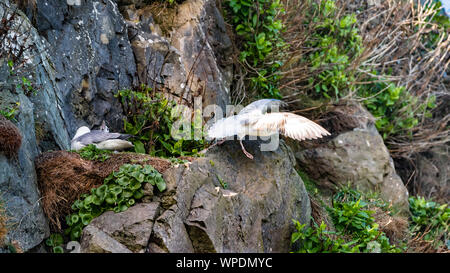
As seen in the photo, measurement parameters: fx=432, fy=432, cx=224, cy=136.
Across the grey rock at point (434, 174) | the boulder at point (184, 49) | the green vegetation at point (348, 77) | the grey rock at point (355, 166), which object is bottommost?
the grey rock at point (434, 174)

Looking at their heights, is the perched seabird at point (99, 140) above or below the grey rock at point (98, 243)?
above

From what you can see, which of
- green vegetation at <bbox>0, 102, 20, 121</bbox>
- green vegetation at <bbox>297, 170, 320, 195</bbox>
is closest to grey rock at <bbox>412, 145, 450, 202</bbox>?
green vegetation at <bbox>297, 170, 320, 195</bbox>

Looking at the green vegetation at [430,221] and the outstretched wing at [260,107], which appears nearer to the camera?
the outstretched wing at [260,107]

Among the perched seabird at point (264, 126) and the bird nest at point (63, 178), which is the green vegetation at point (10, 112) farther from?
the perched seabird at point (264, 126)

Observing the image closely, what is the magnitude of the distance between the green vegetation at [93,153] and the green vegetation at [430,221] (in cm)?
490

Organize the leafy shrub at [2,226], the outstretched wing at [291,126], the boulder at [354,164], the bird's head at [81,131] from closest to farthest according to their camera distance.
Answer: the leafy shrub at [2,226] < the outstretched wing at [291,126] < the bird's head at [81,131] < the boulder at [354,164]

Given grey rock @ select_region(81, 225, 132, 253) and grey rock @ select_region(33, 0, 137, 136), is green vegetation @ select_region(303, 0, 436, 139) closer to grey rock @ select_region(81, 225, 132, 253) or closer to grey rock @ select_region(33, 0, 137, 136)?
grey rock @ select_region(33, 0, 137, 136)

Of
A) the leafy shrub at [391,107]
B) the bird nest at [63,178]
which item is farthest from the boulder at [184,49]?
the leafy shrub at [391,107]

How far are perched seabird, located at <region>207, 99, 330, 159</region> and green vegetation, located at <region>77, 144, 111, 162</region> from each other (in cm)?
102

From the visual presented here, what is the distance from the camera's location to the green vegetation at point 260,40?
646 cm

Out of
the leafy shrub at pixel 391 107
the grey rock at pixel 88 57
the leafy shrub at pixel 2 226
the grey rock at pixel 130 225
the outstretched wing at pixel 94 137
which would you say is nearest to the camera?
the leafy shrub at pixel 2 226

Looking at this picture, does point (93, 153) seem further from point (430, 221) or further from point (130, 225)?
point (430, 221)
